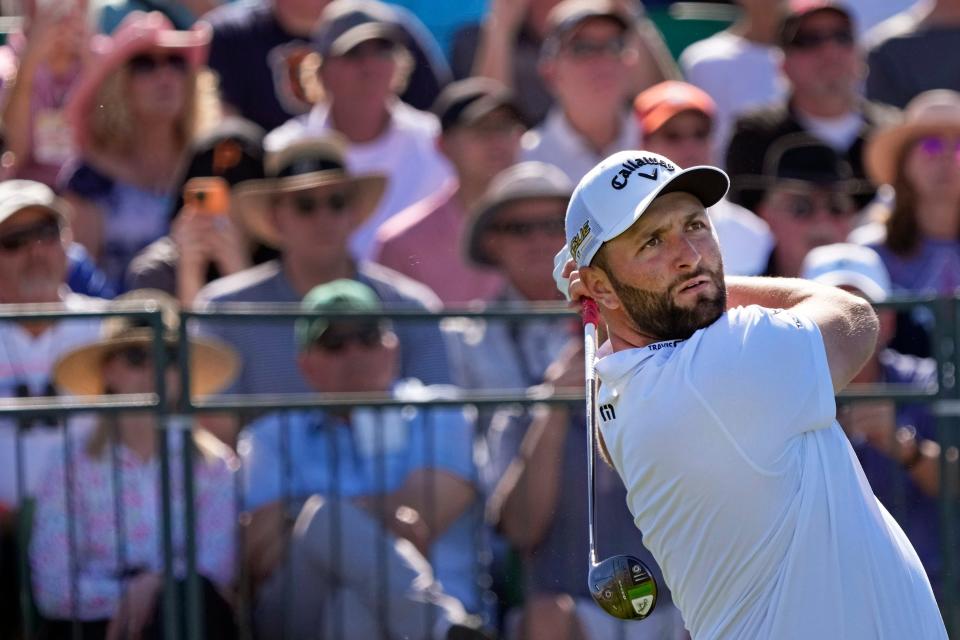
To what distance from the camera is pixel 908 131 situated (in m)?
8.17

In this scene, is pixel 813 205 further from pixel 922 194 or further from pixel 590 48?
pixel 590 48

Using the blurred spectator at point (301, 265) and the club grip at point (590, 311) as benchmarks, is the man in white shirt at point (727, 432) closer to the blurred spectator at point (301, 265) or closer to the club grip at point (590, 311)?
the club grip at point (590, 311)

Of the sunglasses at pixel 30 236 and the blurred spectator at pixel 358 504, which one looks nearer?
the blurred spectator at pixel 358 504

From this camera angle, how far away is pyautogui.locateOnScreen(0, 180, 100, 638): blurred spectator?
634 cm

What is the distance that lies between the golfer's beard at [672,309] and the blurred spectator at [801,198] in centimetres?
415

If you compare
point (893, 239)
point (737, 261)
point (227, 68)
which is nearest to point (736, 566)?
point (737, 261)

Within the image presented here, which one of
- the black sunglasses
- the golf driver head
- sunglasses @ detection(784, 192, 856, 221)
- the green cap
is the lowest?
the golf driver head

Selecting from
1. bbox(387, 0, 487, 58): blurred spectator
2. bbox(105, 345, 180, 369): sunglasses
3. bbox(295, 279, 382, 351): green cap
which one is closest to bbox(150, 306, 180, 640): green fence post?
bbox(105, 345, 180, 369): sunglasses

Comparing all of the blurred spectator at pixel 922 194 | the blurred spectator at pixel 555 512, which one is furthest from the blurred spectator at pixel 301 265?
the blurred spectator at pixel 922 194

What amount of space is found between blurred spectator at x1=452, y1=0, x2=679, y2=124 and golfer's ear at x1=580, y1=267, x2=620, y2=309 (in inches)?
199

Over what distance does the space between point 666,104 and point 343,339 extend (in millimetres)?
2365

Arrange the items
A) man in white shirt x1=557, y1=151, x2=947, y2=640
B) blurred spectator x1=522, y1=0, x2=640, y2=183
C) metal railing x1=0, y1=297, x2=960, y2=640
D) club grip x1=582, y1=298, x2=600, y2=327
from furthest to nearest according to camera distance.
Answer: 1. blurred spectator x1=522, y1=0, x2=640, y2=183
2. metal railing x1=0, y1=297, x2=960, y2=640
3. club grip x1=582, y1=298, x2=600, y2=327
4. man in white shirt x1=557, y1=151, x2=947, y2=640

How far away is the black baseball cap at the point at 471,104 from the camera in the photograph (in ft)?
27.0

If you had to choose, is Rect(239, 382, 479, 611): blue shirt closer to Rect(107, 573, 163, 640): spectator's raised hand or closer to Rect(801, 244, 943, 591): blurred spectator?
Rect(107, 573, 163, 640): spectator's raised hand
